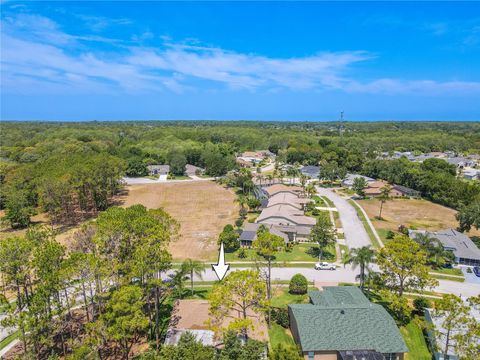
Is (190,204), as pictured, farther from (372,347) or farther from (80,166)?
(372,347)

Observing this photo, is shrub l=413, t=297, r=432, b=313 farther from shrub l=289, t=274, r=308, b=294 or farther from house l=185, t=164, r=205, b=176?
house l=185, t=164, r=205, b=176

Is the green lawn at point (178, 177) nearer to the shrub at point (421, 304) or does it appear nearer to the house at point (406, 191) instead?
the house at point (406, 191)

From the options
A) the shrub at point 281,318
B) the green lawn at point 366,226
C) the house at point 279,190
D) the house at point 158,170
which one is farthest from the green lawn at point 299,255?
the house at point 158,170

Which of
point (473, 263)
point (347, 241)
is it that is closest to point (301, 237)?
point (347, 241)

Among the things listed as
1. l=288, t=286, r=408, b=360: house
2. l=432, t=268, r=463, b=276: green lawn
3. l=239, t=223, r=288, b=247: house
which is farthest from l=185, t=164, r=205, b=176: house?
l=288, t=286, r=408, b=360: house

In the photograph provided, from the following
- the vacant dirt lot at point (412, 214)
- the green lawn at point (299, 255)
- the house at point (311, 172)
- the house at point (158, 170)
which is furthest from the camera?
the house at point (158, 170)
